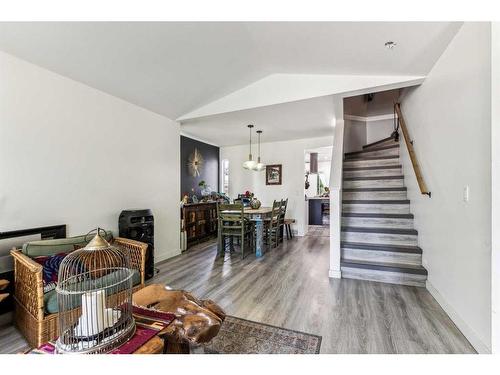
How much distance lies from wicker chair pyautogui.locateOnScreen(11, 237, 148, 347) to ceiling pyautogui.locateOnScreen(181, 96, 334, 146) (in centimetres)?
312

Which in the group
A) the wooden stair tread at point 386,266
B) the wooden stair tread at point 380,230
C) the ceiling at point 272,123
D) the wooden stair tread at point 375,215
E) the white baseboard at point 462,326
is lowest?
the white baseboard at point 462,326

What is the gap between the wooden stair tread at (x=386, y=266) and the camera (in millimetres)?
2885

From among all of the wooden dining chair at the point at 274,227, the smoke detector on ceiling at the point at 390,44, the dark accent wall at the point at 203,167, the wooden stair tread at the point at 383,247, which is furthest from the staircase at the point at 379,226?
the dark accent wall at the point at 203,167

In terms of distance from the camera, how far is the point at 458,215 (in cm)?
206

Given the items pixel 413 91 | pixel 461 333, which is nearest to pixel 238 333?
pixel 461 333

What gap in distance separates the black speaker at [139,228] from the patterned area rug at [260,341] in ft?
5.47

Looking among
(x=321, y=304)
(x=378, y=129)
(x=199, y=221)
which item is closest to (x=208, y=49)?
(x=321, y=304)

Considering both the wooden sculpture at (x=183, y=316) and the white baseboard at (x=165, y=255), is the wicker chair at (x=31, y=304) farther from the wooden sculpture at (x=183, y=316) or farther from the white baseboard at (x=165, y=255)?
the white baseboard at (x=165, y=255)

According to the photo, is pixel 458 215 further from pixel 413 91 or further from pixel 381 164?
pixel 381 164

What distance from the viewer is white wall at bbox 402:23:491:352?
1.67 metres

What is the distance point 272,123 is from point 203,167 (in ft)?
8.17
